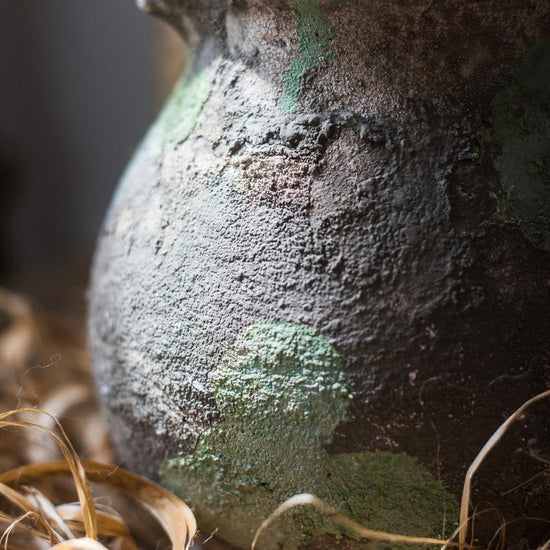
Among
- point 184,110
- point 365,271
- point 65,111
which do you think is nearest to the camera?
point 365,271

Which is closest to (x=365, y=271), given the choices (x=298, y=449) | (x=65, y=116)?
(x=298, y=449)

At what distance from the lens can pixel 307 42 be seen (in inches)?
21.1

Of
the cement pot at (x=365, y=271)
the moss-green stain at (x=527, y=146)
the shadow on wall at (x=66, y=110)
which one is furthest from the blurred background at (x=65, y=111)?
the moss-green stain at (x=527, y=146)

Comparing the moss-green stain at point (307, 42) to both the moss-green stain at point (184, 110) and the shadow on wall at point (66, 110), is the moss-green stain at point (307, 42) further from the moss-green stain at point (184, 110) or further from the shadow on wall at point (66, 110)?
the shadow on wall at point (66, 110)

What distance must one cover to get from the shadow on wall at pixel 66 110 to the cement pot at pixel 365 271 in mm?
1511

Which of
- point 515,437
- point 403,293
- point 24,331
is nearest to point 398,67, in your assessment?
point 403,293

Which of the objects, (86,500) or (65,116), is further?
(65,116)

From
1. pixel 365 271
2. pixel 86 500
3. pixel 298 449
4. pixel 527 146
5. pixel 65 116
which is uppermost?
pixel 527 146

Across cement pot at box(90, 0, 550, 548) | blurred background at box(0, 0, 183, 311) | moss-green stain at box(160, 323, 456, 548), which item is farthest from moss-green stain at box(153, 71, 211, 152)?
blurred background at box(0, 0, 183, 311)

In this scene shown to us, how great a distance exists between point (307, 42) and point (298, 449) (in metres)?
0.28

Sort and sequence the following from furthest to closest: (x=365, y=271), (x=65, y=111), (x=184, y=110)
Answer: (x=65, y=111), (x=184, y=110), (x=365, y=271)

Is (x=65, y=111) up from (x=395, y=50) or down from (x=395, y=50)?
down

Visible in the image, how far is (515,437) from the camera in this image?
19.1 inches

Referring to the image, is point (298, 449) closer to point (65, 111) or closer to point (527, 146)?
point (527, 146)
